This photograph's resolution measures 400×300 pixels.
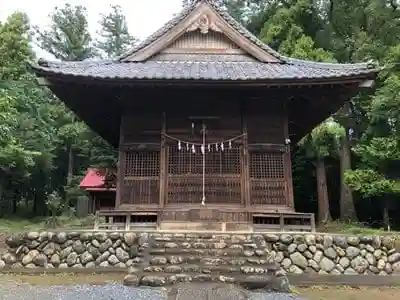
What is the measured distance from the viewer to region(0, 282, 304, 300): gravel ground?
6.98 m

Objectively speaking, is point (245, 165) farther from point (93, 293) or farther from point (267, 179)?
point (93, 293)

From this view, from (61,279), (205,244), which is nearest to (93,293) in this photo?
(61,279)

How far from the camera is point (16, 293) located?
7562 mm

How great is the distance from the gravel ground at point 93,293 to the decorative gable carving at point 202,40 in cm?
817

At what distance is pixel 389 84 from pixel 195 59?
955cm

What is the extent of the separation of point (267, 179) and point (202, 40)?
5555 mm

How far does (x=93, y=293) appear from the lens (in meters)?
7.41

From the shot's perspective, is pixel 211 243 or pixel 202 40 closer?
pixel 211 243

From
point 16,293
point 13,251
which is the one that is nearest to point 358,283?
point 16,293

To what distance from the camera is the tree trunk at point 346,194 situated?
23.0 meters

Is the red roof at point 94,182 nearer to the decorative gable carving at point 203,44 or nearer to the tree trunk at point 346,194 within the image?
the decorative gable carving at point 203,44

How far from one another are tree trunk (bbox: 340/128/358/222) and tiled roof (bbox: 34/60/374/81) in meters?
11.2

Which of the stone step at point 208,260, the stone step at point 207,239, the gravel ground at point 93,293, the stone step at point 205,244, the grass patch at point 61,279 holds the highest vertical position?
the stone step at point 207,239

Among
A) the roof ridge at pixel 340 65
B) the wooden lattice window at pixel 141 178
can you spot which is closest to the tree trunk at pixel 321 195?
the roof ridge at pixel 340 65
